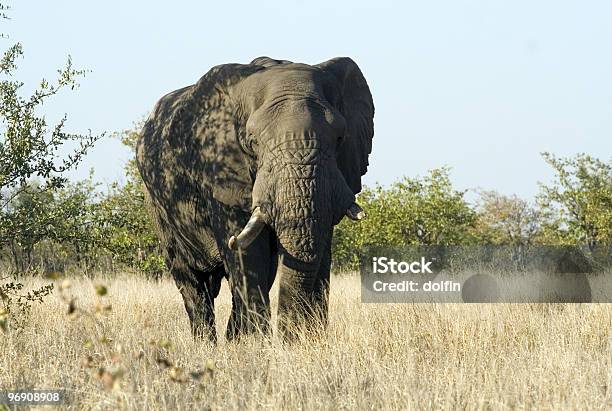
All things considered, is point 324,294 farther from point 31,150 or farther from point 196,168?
point 31,150

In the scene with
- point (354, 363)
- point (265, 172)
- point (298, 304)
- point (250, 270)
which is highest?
point (265, 172)

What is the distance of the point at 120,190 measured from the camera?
26844 mm

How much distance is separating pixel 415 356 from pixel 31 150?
4.77 metres

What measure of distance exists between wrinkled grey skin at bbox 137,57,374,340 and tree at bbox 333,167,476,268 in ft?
54.7

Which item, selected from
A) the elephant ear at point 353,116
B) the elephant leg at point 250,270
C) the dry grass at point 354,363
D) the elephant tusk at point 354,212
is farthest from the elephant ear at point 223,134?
the dry grass at point 354,363

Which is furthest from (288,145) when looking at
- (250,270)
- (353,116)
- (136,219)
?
(136,219)

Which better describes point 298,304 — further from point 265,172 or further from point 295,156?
point 295,156

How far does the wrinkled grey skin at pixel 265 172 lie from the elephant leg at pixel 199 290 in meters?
0.03

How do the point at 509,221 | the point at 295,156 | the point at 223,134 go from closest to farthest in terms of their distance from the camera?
1. the point at 295,156
2. the point at 223,134
3. the point at 509,221

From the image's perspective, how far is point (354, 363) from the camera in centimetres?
802

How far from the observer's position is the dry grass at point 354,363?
22.1 ft

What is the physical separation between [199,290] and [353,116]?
3.16m

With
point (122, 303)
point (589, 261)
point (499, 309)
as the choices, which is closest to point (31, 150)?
point (122, 303)

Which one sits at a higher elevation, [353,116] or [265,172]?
[353,116]
